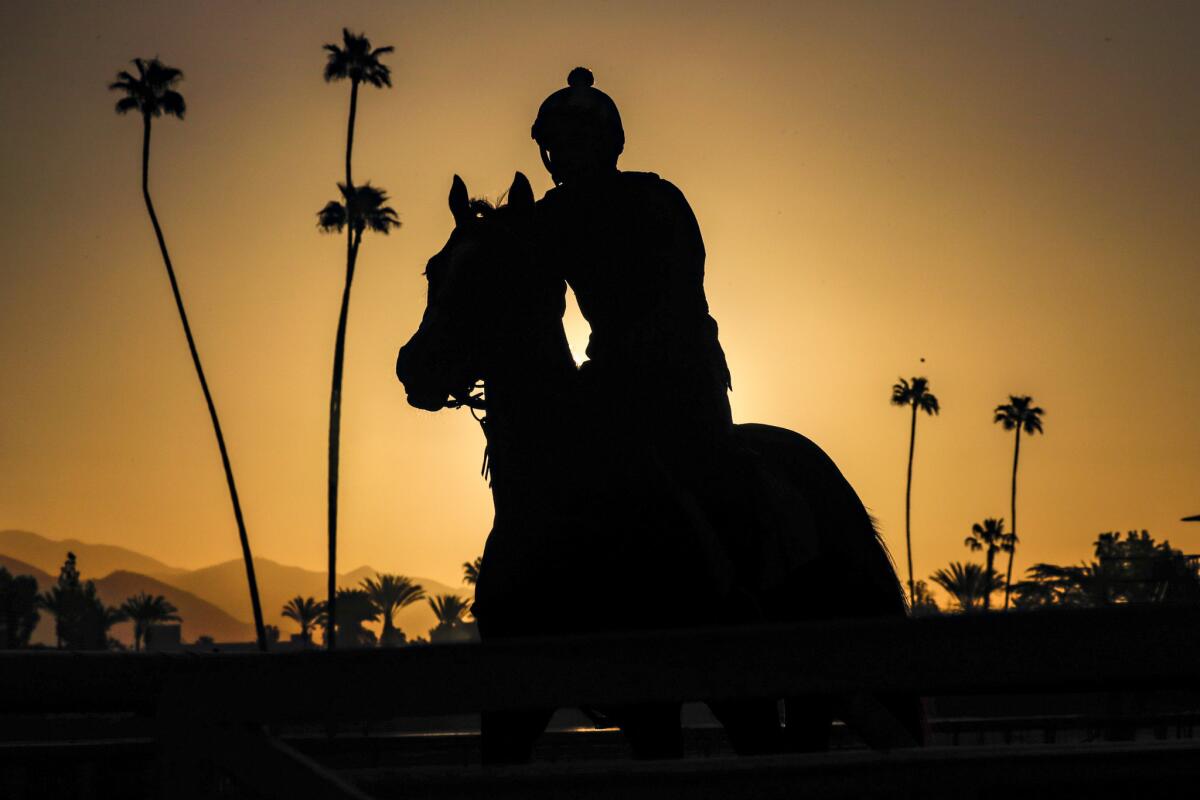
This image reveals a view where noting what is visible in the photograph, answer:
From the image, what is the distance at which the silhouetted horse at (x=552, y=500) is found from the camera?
5.20m

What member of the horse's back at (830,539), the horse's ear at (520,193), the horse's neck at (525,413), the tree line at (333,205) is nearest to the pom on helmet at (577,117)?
the horse's ear at (520,193)

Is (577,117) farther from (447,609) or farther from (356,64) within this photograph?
(447,609)

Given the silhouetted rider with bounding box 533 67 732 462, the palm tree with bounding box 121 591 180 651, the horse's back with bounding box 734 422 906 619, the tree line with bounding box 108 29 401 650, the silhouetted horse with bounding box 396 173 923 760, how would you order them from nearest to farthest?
1. the silhouetted horse with bounding box 396 173 923 760
2. the silhouetted rider with bounding box 533 67 732 462
3. the horse's back with bounding box 734 422 906 619
4. the tree line with bounding box 108 29 401 650
5. the palm tree with bounding box 121 591 180 651

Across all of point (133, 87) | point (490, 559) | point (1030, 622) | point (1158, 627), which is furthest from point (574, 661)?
point (133, 87)

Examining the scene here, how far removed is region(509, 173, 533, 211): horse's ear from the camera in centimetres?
562

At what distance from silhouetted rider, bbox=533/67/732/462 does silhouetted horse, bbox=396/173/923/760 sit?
0.15 metres

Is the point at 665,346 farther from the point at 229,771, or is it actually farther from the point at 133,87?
the point at 133,87

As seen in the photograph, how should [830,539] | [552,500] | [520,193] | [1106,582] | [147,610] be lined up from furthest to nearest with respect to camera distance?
[147,610]
[1106,582]
[830,539]
[520,193]
[552,500]

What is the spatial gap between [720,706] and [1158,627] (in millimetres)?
2823

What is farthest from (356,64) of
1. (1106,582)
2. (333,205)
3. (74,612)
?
(74,612)

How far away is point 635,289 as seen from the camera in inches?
223

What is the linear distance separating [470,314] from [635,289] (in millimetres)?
743

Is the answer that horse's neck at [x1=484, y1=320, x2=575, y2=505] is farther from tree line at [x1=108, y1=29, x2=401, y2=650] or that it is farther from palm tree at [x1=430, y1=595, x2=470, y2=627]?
palm tree at [x1=430, y1=595, x2=470, y2=627]

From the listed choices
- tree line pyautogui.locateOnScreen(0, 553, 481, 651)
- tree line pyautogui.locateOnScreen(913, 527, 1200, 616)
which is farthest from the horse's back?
tree line pyautogui.locateOnScreen(0, 553, 481, 651)
